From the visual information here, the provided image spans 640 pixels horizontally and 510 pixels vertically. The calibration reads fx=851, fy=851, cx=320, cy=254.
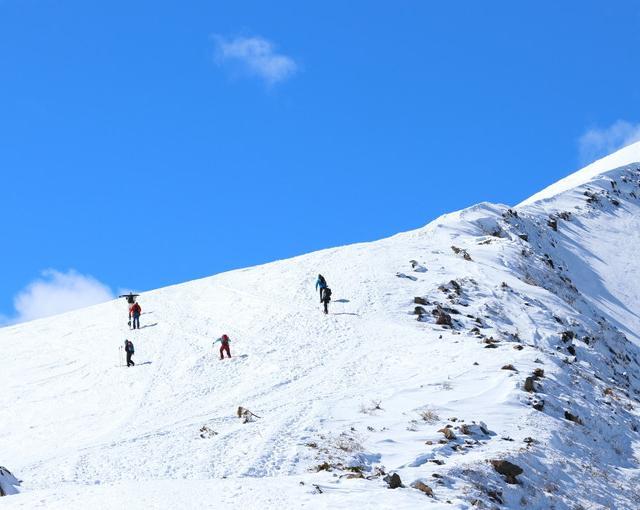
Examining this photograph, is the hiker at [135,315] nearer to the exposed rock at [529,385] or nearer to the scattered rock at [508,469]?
the exposed rock at [529,385]

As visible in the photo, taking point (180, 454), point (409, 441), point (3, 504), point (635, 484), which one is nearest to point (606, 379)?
point (635, 484)

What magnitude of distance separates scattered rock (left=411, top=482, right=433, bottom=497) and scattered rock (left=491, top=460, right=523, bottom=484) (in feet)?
7.37

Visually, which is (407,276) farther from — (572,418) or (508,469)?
(508,469)

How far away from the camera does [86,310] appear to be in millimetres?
44750

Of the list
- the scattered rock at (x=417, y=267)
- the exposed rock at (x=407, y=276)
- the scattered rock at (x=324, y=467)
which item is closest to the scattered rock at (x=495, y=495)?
the scattered rock at (x=324, y=467)

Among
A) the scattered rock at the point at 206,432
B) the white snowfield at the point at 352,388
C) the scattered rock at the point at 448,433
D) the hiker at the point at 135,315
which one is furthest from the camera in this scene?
the hiker at the point at 135,315

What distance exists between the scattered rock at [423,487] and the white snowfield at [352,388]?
0.82 feet

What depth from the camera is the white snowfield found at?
1755 centimetres

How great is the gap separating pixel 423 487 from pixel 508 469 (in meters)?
2.73

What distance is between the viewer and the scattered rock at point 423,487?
1589cm

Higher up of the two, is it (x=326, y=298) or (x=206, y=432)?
(x=326, y=298)

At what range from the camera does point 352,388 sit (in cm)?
2516

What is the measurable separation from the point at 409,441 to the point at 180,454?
5.45 meters

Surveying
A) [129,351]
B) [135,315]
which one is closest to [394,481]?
[129,351]
